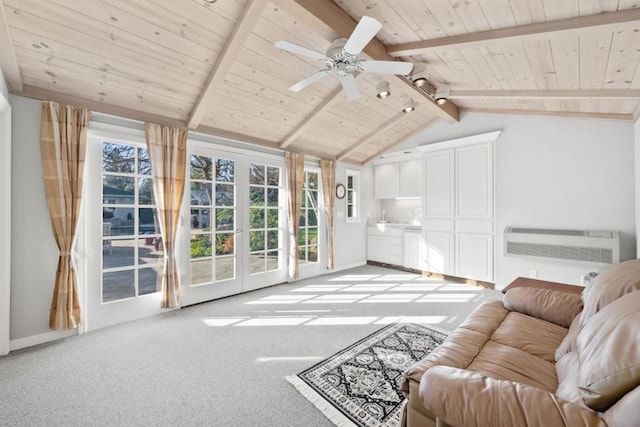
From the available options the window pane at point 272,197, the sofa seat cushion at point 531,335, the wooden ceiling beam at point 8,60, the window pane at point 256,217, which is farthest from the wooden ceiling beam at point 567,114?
the wooden ceiling beam at point 8,60

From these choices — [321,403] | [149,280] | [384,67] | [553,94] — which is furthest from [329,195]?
[321,403]

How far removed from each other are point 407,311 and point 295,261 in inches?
77.9

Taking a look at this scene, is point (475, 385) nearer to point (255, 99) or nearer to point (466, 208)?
point (255, 99)

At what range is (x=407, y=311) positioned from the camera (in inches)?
134

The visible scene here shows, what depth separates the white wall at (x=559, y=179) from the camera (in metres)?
3.47

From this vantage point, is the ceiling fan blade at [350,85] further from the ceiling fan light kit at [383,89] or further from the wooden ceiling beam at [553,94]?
the wooden ceiling beam at [553,94]

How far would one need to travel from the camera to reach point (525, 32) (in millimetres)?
2100

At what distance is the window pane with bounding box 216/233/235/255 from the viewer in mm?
3889

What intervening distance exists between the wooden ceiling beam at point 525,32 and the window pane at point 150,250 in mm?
3258

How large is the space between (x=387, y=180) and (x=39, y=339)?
560cm

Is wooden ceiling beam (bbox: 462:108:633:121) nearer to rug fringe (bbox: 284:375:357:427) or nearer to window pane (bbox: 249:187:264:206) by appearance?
window pane (bbox: 249:187:264:206)

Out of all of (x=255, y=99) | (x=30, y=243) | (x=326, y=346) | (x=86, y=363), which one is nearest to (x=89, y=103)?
(x=30, y=243)

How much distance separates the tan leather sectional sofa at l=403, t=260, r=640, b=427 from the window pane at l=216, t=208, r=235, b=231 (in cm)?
313

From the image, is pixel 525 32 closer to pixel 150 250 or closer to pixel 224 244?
pixel 224 244
